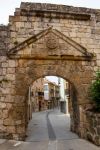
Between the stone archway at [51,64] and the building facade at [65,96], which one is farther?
the building facade at [65,96]

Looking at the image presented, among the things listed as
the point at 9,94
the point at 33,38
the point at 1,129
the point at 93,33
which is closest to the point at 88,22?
the point at 93,33

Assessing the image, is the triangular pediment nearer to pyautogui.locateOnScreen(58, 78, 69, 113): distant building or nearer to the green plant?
the green plant

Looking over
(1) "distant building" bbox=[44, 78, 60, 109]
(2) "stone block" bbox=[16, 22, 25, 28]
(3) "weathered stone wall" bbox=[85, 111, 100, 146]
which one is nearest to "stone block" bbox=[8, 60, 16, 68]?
(2) "stone block" bbox=[16, 22, 25, 28]

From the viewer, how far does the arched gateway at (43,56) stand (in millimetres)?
7844

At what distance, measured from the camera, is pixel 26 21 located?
827cm

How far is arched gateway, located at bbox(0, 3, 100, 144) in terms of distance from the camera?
309 inches

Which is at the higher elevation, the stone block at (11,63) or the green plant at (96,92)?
the stone block at (11,63)

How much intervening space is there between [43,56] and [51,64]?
37cm

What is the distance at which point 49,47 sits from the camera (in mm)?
8180

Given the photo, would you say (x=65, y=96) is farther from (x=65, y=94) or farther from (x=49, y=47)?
(x=49, y=47)

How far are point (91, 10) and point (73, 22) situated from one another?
0.89 m

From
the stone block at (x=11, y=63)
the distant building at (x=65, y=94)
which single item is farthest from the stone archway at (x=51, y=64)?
the distant building at (x=65, y=94)

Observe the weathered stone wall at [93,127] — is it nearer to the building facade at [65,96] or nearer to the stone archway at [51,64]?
the stone archway at [51,64]

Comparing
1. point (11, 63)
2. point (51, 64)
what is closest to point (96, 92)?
point (51, 64)
